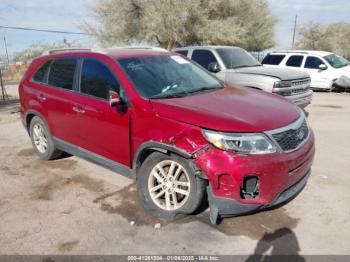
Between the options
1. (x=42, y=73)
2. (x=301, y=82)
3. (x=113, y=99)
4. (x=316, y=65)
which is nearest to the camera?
(x=113, y=99)

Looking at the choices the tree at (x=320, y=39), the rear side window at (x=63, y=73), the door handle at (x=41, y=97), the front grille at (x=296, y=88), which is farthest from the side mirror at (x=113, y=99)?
the tree at (x=320, y=39)

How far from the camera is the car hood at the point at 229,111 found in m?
3.22

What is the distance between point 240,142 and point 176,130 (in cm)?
63

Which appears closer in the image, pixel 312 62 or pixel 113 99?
pixel 113 99

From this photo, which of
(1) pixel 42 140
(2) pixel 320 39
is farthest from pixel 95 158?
(2) pixel 320 39

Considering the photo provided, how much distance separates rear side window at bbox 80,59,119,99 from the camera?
4.12m

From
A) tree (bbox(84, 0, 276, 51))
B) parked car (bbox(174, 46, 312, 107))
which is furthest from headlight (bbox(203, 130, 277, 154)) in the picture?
tree (bbox(84, 0, 276, 51))

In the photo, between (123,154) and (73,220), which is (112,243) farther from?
(123,154)

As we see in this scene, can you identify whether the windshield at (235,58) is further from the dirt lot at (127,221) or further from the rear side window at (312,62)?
the rear side window at (312,62)

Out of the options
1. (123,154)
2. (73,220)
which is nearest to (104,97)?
(123,154)

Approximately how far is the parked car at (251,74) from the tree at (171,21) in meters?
11.5

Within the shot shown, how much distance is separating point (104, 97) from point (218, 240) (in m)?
2.08

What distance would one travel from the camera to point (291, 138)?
342 cm

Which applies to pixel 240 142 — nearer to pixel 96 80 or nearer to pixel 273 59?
pixel 96 80
